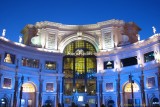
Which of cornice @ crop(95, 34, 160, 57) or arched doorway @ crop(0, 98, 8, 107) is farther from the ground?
cornice @ crop(95, 34, 160, 57)

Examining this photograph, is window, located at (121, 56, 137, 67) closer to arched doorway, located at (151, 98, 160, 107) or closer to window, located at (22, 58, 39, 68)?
arched doorway, located at (151, 98, 160, 107)

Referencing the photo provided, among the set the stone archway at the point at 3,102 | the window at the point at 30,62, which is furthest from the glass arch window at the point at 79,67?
the stone archway at the point at 3,102

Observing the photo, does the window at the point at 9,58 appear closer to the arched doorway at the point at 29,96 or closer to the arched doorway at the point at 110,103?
the arched doorway at the point at 29,96

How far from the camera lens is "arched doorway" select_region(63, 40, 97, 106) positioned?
48713mm

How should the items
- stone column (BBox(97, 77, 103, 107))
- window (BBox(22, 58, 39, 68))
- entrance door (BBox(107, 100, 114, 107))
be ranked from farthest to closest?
stone column (BBox(97, 77, 103, 107)) < entrance door (BBox(107, 100, 114, 107)) < window (BBox(22, 58, 39, 68))

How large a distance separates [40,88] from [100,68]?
14764mm

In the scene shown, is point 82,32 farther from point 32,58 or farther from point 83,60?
point 32,58

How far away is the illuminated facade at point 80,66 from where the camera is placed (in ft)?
131

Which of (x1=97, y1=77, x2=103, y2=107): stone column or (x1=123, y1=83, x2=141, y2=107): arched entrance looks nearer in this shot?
(x1=123, y1=83, x2=141, y2=107): arched entrance

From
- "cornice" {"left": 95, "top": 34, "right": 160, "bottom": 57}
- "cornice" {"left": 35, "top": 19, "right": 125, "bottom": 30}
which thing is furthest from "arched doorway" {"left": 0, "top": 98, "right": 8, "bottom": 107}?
"cornice" {"left": 95, "top": 34, "right": 160, "bottom": 57}

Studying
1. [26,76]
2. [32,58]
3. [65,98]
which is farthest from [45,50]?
[65,98]

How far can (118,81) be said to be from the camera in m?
44.9

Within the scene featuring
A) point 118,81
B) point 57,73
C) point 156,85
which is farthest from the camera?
point 57,73

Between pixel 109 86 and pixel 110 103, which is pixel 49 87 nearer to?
pixel 109 86
